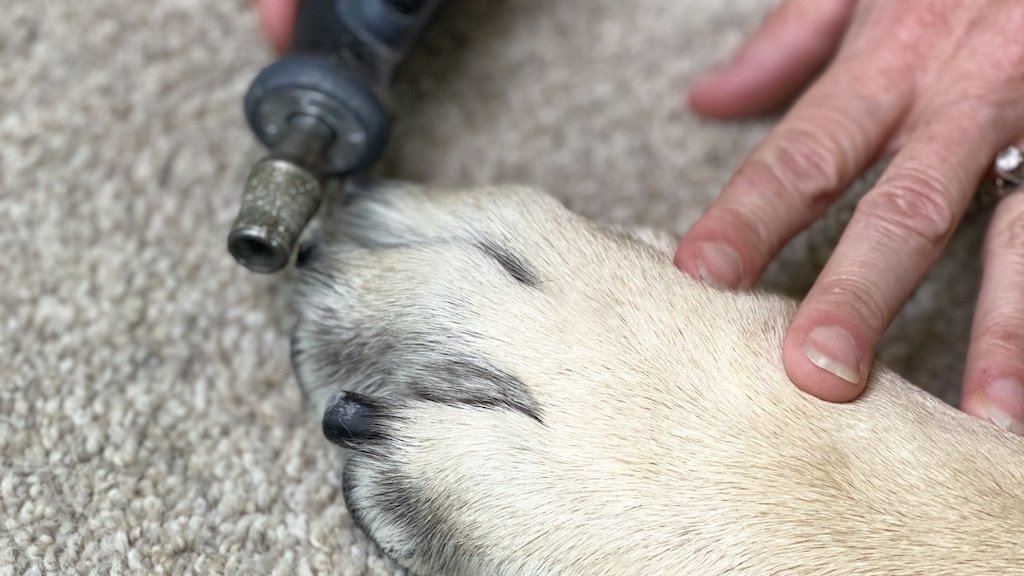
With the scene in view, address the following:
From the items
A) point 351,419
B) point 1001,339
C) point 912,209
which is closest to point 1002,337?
point 1001,339

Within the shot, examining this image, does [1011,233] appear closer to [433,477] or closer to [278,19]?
[433,477]

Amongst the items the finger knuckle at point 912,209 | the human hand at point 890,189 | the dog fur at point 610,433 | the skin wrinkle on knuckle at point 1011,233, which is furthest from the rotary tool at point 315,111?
the skin wrinkle on knuckle at point 1011,233

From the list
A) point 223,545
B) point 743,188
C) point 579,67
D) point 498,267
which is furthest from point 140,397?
point 579,67

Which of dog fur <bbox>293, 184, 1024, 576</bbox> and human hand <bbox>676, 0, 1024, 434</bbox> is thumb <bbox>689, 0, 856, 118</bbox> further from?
dog fur <bbox>293, 184, 1024, 576</bbox>

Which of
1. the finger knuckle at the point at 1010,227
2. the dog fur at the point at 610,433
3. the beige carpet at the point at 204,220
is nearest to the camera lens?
the dog fur at the point at 610,433

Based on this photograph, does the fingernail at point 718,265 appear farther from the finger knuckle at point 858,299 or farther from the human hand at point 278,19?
the human hand at point 278,19

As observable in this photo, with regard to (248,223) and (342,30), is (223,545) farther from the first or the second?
(342,30)

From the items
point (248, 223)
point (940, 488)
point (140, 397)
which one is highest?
point (940, 488)
